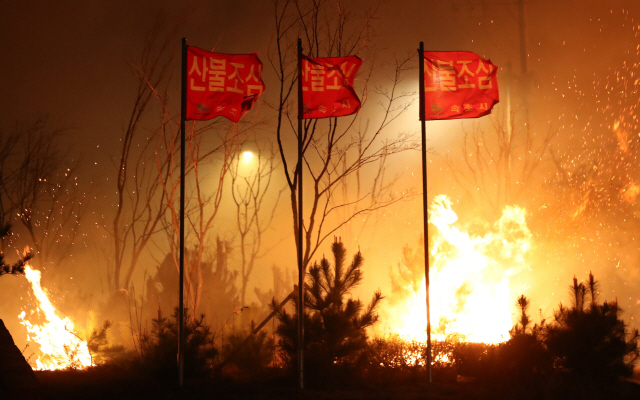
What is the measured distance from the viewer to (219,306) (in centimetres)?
882

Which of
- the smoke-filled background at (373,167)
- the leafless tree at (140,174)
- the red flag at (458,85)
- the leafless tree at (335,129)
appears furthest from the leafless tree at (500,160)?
the leafless tree at (140,174)

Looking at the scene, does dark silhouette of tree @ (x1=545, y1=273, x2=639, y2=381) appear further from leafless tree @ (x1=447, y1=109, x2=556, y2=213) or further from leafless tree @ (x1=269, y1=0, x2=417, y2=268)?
leafless tree @ (x1=269, y1=0, x2=417, y2=268)

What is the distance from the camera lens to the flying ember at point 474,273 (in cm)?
906

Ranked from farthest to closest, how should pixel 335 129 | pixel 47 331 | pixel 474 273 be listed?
pixel 474 273 < pixel 335 129 < pixel 47 331

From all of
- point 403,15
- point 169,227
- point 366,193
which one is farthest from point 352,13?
point 169,227

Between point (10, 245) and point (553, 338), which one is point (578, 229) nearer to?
point (553, 338)

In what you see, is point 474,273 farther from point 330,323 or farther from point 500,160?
point 330,323

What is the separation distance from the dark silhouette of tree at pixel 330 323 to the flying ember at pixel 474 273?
253 centimetres

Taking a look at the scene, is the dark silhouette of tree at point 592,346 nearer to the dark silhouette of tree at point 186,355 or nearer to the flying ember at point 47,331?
the dark silhouette of tree at point 186,355

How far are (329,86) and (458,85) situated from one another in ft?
5.38

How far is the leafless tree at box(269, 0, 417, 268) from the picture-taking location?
8.79 meters

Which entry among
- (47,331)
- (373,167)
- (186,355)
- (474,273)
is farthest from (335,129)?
(47,331)

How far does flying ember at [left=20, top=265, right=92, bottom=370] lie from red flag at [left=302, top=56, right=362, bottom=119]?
5.30 meters

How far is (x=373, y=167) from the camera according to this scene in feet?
30.0
